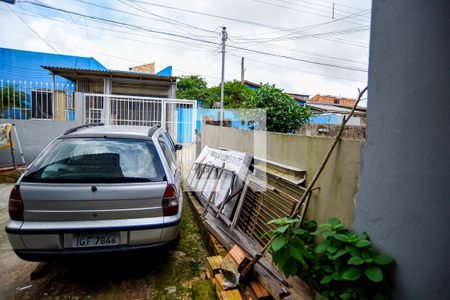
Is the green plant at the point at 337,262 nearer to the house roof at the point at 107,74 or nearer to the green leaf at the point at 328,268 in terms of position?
the green leaf at the point at 328,268

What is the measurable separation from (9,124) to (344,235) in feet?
29.2

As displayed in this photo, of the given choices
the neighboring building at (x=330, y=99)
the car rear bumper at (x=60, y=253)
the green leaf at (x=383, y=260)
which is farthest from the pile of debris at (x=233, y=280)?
the neighboring building at (x=330, y=99)

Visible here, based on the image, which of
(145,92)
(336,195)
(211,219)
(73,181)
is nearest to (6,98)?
(145,92)

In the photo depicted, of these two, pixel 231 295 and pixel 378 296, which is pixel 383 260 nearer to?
pixel 378 296

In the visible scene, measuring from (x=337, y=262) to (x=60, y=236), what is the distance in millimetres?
2433

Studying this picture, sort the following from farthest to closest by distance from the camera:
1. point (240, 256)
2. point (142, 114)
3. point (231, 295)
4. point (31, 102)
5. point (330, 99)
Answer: point (330, 99)
point (142, 114)
point (31, 102)
point (240, 256)
point (231, 295)

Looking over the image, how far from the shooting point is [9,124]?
7387mm

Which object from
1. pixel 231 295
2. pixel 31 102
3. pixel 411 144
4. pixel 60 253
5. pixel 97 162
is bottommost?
pixel 231 295

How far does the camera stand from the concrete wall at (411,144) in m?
1.32

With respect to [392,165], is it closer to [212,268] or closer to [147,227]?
[212,268]

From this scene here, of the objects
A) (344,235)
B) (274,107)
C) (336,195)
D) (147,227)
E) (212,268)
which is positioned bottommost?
(212,268)

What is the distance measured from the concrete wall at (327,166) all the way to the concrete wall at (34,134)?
25.1 feet

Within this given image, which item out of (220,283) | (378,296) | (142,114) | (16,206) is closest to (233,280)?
(220,283)

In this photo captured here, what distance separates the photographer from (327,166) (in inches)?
89.9
